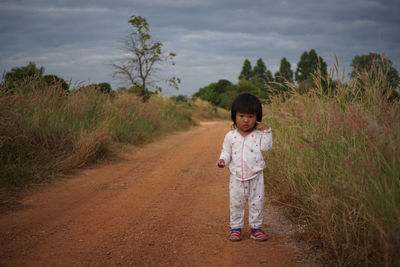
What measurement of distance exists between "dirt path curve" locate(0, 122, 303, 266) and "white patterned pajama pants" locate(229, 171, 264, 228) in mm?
189

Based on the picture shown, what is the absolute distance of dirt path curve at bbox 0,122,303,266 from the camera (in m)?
2.57

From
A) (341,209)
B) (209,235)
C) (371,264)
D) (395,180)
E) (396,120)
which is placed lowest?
(209,235)

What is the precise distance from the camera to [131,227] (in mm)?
3227

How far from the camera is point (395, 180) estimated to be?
2.09 m

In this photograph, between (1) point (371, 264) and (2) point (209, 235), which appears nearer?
(1) point (371, 264)

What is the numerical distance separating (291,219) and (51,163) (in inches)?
162

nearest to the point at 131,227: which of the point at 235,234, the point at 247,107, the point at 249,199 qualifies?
the point at 235,234

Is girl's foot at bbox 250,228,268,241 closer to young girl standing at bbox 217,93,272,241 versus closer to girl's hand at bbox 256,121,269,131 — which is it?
young girl standing at bbox 217,93,272,241

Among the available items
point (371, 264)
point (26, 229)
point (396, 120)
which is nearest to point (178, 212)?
point (26, 229)

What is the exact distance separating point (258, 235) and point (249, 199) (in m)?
0.35

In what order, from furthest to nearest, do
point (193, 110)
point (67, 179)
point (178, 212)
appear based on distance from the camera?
point (193, 110) < point (67, 179) < point (178, 212)

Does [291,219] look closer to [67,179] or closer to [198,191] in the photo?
[198,191]

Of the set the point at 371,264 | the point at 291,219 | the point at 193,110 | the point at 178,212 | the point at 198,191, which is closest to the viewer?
the point at 371,264

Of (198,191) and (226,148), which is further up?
(226,148)
